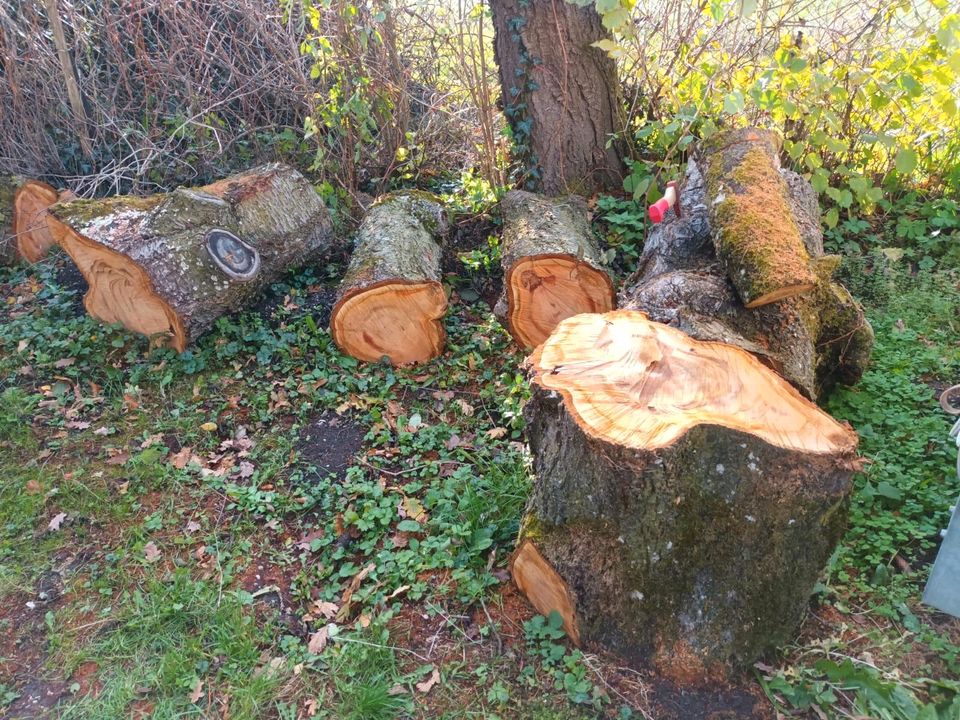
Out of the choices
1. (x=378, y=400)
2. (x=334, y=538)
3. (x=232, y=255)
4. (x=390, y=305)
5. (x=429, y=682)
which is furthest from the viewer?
(x=232, y=255)

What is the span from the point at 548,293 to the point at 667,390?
1889 mm

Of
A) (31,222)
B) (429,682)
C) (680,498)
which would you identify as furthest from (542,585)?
(31,222)

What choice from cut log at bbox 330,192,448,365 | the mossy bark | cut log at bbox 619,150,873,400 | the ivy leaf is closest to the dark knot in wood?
cut log at bbox 330,192,448,365

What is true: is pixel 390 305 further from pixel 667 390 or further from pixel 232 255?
pixel 667 390

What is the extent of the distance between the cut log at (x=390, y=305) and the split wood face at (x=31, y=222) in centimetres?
273

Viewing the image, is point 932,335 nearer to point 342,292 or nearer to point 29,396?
point 342,292

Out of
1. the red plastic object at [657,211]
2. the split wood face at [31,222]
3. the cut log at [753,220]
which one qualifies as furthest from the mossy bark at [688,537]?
the split wood face at [31,222]

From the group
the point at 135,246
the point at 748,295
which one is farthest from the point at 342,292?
the point at 748,295

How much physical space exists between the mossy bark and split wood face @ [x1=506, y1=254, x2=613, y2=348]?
67.7 inches

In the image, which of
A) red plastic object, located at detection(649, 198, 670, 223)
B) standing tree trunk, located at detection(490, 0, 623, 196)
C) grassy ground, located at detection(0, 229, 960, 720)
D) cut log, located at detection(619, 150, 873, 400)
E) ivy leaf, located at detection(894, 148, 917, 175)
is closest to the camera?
grassy ground, located at detection(0, 229, 960, 720)

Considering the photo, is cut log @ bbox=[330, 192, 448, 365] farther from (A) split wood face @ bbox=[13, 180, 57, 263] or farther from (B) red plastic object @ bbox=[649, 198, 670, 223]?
(A) split wood face @ bbox=[13, 180, 57, 263]

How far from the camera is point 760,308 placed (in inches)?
115

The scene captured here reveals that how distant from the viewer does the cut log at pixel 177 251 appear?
4.07 m

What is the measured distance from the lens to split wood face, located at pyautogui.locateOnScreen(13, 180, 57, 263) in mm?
5312
